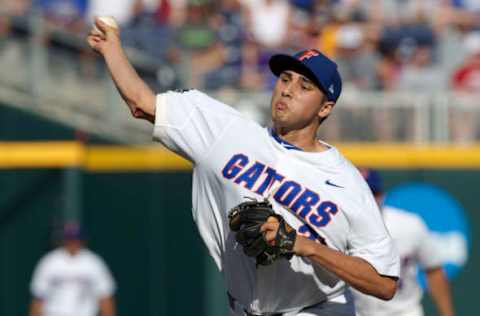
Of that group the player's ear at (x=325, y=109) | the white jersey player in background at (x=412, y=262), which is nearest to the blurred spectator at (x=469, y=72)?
the white jersey player in background at (x=412, y=262)

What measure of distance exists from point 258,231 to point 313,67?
79 cm

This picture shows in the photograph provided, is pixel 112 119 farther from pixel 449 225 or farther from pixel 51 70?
pixel 449 225

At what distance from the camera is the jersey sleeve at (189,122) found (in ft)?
17.0

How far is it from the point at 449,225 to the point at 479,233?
37 cm

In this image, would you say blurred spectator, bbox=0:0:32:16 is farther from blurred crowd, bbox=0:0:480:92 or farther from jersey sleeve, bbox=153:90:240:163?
jersey sleeve, bbox=153:90:240:163

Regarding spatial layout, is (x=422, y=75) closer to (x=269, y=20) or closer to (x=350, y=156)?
(x=350, y=156)

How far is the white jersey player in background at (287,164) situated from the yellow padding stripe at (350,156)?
771 cm

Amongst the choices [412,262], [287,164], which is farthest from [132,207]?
[287,164]

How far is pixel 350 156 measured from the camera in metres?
13.0

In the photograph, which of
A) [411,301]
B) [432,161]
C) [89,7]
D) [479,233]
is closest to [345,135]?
[432,161]

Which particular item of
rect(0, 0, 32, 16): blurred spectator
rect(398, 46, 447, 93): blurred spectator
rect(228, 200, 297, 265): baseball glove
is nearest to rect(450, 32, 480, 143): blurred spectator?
rect(398, 46, 447, 93): blurred spectator

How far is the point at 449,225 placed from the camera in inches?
520

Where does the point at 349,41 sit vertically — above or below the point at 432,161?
above

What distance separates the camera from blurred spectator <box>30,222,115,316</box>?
1259 cm
